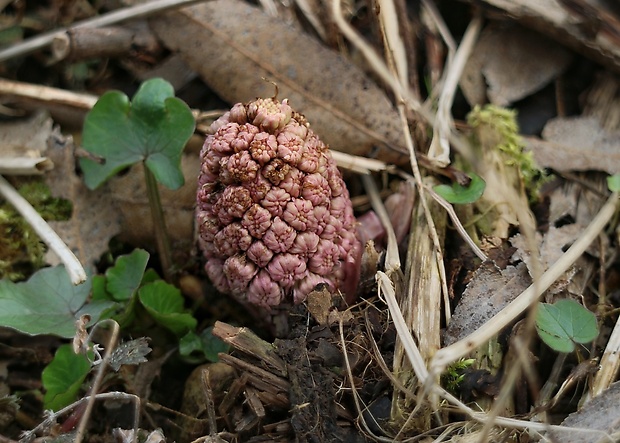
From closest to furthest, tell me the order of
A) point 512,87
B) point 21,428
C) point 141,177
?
point 21,428, point 141,177, point 512,87

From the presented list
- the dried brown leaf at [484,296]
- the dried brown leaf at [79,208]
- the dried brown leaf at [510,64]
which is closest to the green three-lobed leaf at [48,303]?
the dried brown leaf at [79,208]

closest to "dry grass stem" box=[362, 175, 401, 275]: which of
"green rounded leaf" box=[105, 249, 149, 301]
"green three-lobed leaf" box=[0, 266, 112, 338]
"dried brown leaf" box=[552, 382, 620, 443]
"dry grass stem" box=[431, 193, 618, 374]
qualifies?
"dry grass stem" box=[431, 193, 618, 374]

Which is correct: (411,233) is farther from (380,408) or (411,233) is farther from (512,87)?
(512,87)

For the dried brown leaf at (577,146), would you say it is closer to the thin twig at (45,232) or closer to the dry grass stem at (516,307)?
the dry grass stem at (516,307)

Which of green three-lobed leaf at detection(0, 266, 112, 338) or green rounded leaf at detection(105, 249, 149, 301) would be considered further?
green rounded leaf at detection(105, 249, 149, 301)

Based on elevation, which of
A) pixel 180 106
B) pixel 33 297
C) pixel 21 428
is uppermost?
pixel 180 106

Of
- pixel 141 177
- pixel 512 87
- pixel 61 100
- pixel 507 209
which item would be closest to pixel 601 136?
pixel 512 87

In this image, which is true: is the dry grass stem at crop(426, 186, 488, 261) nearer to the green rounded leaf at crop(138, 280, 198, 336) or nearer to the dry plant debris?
the dry plant debris

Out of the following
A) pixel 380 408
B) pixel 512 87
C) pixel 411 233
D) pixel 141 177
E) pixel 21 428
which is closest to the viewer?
pixel 380 408
